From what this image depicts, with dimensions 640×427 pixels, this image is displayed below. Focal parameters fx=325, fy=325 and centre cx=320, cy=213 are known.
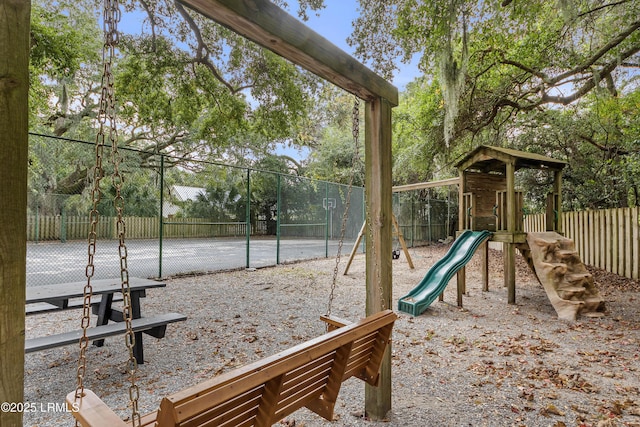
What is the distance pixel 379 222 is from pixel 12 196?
183 centimetres

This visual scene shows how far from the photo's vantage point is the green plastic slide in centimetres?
480

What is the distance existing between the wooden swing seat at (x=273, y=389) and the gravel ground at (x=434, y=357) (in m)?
0.67

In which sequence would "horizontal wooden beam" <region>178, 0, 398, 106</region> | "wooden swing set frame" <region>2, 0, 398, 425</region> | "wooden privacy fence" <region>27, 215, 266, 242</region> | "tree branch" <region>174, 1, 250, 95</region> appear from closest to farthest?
1. "wooden swing set frame" <region>2, 0, 398, 425</region>
2. "horizontal wooden beam" <region>178, 0, 398, 106</region>
3. "wooden privacy fence" <region>27, 215, 266, 242</region>
4. "tree branch" <region>174, 1, 250, 95</region>

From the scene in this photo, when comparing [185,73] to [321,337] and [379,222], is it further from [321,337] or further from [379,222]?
[321,337]

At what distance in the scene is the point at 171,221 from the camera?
23.3ft

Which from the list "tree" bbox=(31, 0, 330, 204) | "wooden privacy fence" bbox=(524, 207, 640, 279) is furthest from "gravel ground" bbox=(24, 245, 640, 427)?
"tree" bbox=(31, 0, 330, 204)

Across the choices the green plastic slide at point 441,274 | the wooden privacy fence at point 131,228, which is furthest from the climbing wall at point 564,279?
the wooden privacy fence at point 131,228

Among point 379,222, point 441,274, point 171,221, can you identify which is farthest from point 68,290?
point 441,274

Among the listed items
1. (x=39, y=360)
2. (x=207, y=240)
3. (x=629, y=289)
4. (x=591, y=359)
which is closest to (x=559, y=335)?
(x=591, y=359)

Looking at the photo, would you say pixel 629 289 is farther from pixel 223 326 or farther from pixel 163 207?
pixel 163 207

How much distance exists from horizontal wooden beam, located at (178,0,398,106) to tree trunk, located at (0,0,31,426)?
0.51m

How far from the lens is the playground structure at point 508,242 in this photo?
4.64 meters

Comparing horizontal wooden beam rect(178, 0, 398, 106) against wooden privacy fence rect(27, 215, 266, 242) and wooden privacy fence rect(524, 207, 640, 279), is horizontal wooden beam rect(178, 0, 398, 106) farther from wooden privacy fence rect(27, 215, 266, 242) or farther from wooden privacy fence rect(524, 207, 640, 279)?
wooden privacy fence rect(524, 207, 640, 279)

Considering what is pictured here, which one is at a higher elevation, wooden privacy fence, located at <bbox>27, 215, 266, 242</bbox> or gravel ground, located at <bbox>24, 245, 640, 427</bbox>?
wooden privacy fence, located at <bbox>27, 215, 266, 242</bbox>
